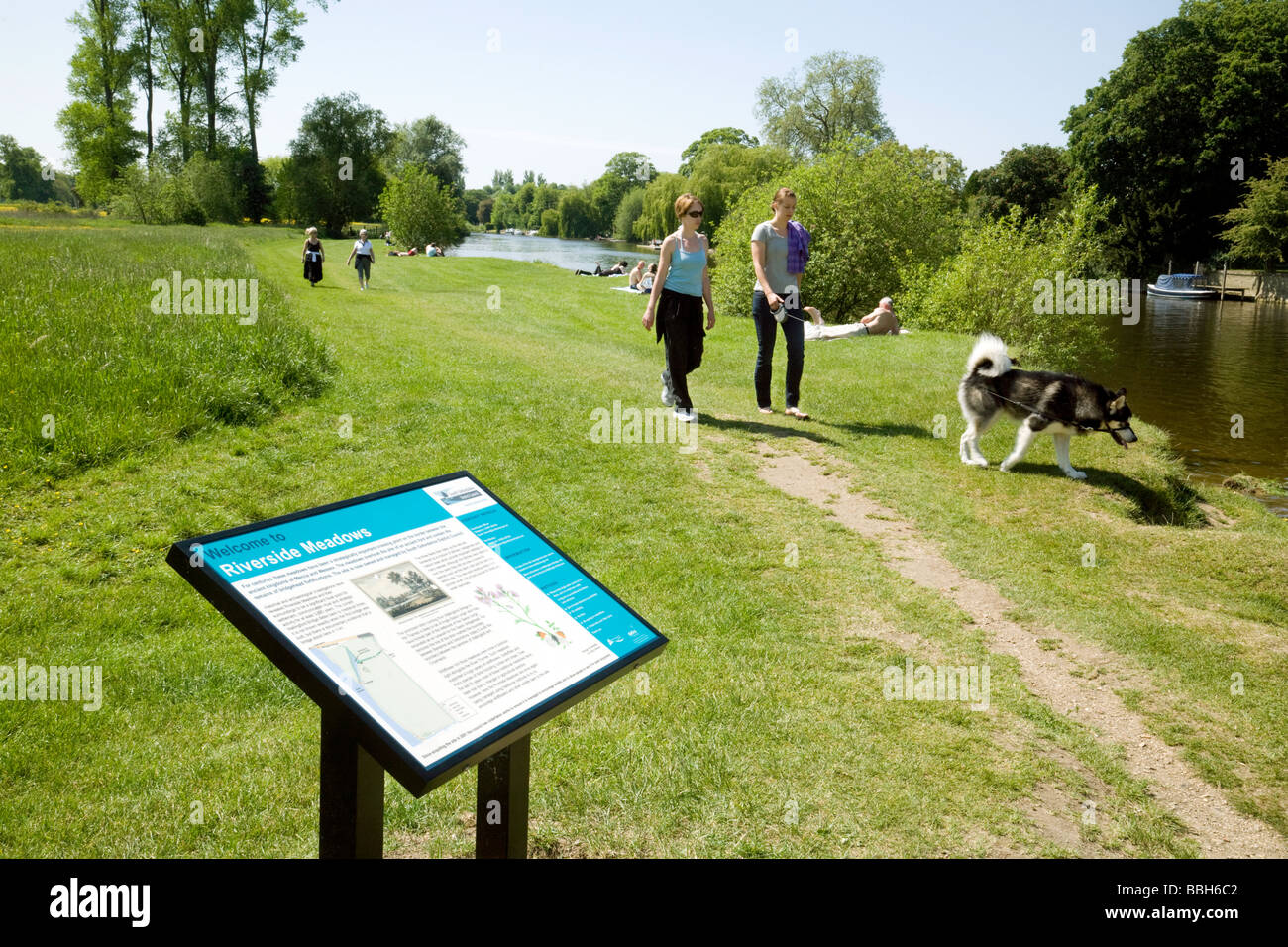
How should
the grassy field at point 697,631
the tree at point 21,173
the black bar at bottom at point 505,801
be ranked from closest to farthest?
the black bar at bottom at point 505,801 → the grassy field at point 697,631 → the tree at point 21,173

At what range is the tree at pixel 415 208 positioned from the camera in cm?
5481

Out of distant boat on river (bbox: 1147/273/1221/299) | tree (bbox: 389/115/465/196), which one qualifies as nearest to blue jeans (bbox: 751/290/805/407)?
distant boat on river (bbox: 1147/273/1221/299)

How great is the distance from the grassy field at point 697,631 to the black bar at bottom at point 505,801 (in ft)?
3.23

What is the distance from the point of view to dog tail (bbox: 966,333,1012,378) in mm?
9523

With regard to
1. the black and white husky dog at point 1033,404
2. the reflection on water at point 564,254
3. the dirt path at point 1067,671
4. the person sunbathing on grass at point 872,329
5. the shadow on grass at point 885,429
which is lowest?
the dirt path at point 1067,671

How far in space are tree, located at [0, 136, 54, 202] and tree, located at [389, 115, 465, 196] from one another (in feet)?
124

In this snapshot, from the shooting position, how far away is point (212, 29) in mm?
57531

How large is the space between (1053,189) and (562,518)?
7469cm

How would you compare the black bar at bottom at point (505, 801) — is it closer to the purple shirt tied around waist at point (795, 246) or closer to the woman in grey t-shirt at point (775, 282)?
the woman in grey t-shirt at point (775, 282)

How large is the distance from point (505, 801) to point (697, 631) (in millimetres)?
3168

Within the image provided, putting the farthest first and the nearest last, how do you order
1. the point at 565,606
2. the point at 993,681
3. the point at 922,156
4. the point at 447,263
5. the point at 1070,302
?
the point at 447,263 → the point at 922,156 → the point at 1070,302 → the point at 993,681 → the point at 565,606

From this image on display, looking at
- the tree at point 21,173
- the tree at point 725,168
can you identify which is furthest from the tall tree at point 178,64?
the tree at point 21,173
